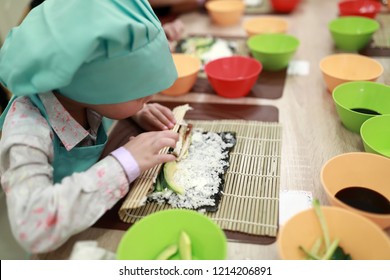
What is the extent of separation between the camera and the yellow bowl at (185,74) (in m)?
1.25

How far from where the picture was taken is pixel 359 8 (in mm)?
1759

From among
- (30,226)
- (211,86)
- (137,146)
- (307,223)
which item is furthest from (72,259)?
(211,86)

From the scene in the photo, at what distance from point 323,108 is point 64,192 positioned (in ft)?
2.82

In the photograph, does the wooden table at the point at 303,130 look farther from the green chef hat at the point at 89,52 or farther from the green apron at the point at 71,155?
the green chef hat at the point at 89,52

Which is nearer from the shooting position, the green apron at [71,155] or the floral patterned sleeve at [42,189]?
the floral patterned sleeve at [42,189]

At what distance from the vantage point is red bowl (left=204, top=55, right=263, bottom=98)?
3.97 ft

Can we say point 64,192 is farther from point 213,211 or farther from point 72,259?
point 213,211

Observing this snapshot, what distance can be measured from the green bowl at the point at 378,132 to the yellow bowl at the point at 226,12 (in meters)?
1.06

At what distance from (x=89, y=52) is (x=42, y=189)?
0.28 m

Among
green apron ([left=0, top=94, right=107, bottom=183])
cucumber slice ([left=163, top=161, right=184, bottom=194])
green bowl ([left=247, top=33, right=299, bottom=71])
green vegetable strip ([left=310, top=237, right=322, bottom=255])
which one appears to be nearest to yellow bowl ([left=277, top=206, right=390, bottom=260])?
green vegetable strip ([left=310, top=237, right=322, bottom=255])

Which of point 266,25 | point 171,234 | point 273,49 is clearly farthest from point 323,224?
point 266,25

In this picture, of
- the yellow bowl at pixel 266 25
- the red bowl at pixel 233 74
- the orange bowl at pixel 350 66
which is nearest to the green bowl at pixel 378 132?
the orange bowl at pixel 350 66

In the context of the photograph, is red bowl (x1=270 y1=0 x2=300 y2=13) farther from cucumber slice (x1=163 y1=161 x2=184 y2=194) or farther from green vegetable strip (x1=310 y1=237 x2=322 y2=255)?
green vegetable strip (x1=310 y1=237 x2=322 y2=255)

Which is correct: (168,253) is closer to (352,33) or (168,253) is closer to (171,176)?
(171,176)
